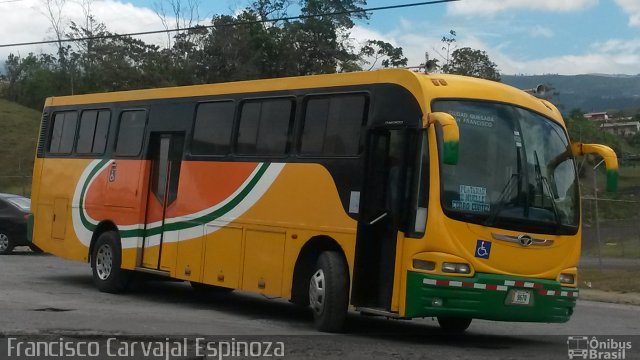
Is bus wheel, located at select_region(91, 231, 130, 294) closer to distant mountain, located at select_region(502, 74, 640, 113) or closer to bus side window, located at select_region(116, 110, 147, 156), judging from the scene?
bus side window, located at select_region(116, 110, 147, 156)

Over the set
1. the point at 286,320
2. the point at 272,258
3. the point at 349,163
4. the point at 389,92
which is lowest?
the point at 286,320

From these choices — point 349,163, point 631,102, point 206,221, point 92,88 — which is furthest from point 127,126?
point 631,102

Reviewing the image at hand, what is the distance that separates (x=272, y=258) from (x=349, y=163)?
73.7 inches

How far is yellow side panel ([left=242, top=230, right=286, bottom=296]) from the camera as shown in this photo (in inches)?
446

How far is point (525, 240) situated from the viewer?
383 inches

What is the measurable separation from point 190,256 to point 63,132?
4823 mm

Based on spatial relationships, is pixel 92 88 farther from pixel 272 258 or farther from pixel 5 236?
pixel 272 258

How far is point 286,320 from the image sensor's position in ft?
38.8

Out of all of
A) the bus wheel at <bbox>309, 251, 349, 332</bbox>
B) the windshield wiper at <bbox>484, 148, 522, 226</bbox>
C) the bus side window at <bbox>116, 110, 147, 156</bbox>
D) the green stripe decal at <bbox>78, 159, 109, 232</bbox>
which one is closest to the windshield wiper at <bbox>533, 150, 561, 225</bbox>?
the windshield wiper at <bbox>484, 148, 522, 226</bbox>

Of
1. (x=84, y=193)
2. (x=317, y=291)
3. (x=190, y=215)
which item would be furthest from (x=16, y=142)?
(x=317, y=291)

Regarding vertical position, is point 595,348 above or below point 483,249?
below

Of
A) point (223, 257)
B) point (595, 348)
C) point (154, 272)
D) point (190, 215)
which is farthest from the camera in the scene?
point (154, 272)

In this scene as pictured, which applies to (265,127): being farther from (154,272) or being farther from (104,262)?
(104,262)

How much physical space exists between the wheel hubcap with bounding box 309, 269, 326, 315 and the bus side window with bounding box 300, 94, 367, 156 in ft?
5.07
